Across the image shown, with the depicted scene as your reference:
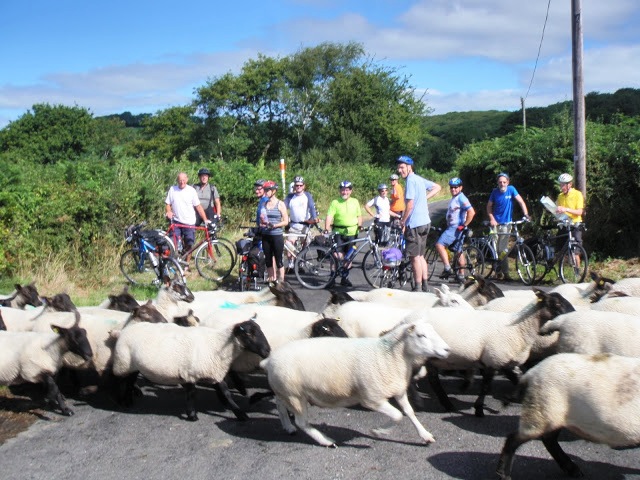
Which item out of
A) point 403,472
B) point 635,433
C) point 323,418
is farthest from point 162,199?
point 635,433

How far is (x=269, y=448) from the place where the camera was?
5848mm

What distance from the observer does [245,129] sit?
198 feet

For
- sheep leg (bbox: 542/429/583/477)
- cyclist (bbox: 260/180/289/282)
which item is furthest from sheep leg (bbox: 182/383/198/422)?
cyclist (bbox: 260/180/289/282)

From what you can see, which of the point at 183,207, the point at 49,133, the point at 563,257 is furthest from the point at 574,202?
the point at 49,133

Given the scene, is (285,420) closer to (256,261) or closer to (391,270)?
(391,270)

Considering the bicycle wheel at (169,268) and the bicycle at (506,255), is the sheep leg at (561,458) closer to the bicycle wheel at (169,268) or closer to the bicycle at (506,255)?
the bicycle at (506,255)

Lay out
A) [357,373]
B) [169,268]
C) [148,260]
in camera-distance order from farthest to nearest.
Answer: [148,260] < [169,268] < [357,373]

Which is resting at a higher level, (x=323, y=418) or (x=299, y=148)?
(x=299, y=148)

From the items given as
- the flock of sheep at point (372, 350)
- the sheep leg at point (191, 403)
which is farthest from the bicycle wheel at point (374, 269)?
the sheep leg at point (191, 403)

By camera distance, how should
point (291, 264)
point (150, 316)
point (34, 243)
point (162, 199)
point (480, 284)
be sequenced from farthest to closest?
1. point (162, 199)
2. point (291, 264)
3. point (34, 243)
4. point (480, 284)
5. point (150, 316)

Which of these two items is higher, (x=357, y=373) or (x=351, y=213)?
(x=351, y=213)

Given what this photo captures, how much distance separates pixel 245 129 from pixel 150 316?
5418 cm

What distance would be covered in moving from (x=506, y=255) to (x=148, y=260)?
7.28 metres

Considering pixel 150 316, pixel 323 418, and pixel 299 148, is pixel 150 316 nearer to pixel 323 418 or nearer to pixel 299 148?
pixel 323 418
